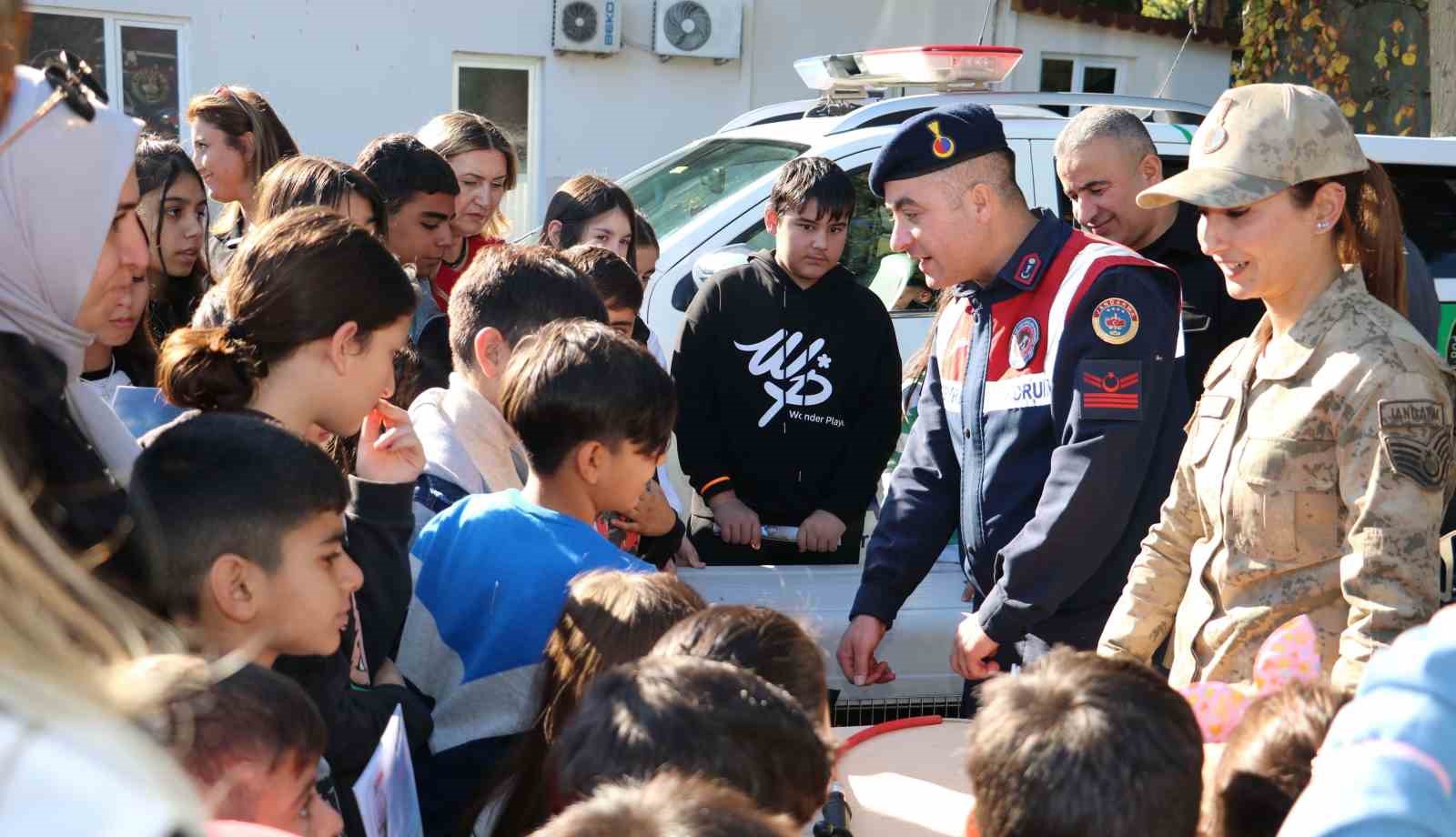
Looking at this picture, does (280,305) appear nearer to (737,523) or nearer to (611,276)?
(611,276)

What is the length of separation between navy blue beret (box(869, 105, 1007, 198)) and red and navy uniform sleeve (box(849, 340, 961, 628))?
483 millimetres

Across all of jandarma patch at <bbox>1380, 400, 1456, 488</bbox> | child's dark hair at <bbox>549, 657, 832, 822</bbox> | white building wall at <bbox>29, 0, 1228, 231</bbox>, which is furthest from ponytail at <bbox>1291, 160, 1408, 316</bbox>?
white building wall at <bbox>29, 0, 1228, 231</bbox>

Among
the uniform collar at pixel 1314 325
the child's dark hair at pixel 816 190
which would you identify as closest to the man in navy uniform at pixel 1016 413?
the uniform collar at pixel 1314 325

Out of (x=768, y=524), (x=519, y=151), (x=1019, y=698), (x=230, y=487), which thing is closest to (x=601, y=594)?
(x=230, y=487)

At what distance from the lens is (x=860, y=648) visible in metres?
3.08

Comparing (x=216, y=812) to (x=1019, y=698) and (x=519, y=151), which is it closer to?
(x=1019, y=698)

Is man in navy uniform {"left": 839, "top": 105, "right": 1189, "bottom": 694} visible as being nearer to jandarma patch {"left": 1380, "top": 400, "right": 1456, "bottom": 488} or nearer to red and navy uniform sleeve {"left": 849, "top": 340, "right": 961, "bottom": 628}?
red and navy uniform sleeve {"left": 849, "top": 340, "right": 961, "bottom": 628}

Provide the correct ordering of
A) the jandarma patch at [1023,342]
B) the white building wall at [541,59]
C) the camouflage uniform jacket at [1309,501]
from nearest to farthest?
the camouflage uniform jacket at [1309,501] → the jandarma patch at [1023,342] → the white building wall at [541,59]

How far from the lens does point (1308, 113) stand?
92.8 inches

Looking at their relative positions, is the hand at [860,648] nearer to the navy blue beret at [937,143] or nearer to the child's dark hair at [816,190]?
the navy blue beret at [937,143]

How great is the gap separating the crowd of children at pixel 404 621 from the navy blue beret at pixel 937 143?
798mm

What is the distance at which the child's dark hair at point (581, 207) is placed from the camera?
4.46m

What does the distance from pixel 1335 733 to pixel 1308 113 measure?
5.47ft

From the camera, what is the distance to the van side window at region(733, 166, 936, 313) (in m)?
5.65
